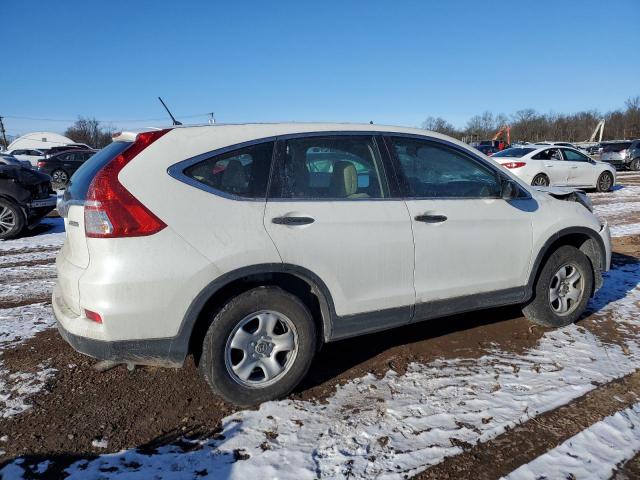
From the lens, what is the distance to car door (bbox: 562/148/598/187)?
1481cm

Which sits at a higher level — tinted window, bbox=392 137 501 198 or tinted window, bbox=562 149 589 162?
tinted window, bbox=562 149 589 162

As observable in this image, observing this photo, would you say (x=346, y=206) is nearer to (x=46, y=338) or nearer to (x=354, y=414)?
(x=354, y=414)

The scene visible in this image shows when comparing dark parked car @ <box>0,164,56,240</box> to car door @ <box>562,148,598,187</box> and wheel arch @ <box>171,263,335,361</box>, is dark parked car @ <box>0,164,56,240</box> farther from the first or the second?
car door @ <box>562,148,598,187</box>

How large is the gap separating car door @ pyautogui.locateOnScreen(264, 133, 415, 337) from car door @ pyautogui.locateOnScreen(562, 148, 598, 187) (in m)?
13.7

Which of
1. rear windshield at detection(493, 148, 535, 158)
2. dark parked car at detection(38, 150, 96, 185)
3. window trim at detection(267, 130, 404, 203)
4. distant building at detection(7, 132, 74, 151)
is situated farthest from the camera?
distant building at detection(7, 132, 74, 151)

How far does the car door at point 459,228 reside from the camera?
3.36 m

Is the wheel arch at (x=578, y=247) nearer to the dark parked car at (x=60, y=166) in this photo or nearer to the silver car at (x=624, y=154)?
the dark parked car at (x=60, y=166)

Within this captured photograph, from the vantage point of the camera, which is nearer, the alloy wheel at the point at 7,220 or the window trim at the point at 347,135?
the window trim at the point at 347,135

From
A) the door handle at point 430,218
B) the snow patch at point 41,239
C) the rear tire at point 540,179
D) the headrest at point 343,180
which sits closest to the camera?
the headrest at point 343,180

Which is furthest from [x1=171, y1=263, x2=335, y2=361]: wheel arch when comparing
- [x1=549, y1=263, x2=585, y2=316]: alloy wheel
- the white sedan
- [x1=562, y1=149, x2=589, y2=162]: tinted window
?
[x1=562, y1=149, x2=589, y2=162]: tinted window

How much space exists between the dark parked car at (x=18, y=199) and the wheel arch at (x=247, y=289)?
733 cm

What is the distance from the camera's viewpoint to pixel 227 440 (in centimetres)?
262

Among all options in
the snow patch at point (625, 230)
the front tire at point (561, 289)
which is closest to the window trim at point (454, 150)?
the front tire at point (561, 289)

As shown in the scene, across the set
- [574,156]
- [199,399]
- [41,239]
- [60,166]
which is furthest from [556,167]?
[60,166]
